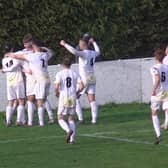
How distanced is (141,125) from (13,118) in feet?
15.0

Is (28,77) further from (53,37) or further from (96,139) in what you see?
(53,37)

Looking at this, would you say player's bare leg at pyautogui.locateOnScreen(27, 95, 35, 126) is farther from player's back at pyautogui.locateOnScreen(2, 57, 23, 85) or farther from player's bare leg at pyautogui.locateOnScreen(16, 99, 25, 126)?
player's back at pyautogui.locateOnScreen(2, 57, 23, 85)

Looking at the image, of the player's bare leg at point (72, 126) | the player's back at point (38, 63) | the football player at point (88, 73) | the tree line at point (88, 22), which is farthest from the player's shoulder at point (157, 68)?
the tree line at point (88, 22)

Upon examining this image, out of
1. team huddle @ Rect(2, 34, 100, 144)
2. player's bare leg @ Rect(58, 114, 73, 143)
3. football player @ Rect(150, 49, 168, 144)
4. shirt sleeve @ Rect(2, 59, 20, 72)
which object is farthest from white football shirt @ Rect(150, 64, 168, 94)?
shirt sleeve @ Rect(2, 59, 20, 72)

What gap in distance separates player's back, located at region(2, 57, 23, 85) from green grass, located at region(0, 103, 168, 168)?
4.29 feet

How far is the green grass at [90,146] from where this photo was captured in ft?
51.1

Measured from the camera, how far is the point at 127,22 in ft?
101

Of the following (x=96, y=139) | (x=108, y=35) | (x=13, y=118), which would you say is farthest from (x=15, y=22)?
(x=96, y=139)

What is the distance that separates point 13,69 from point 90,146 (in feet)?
17.5

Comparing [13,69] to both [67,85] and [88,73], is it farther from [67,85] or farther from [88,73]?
[67,85]

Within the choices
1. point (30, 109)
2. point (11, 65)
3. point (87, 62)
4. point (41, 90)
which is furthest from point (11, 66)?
point (87, 62)

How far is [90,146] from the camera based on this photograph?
58.3ft

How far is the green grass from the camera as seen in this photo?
1559 centimetres

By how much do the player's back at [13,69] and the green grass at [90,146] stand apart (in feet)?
4.29
